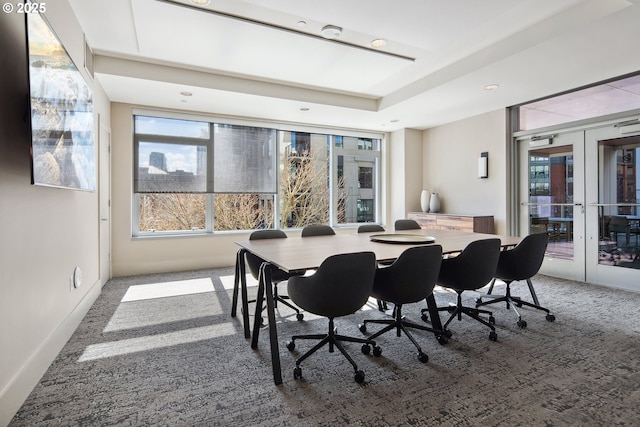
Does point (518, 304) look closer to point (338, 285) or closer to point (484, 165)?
point (338, 285)

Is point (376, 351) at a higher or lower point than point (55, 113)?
lower

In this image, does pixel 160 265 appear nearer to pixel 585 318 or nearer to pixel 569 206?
pixel 585 318

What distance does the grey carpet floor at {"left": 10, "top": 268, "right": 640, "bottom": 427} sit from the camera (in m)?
1.75

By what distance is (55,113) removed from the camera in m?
2.07

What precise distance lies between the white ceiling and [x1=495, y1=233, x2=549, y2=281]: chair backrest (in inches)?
73.9

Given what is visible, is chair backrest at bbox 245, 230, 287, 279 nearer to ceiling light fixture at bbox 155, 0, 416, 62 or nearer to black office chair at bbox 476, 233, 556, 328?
ceiling light fixture at bbox 155, 0, 416, 62

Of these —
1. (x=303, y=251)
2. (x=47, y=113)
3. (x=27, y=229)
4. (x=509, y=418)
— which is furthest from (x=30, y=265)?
(x=509, y=418)

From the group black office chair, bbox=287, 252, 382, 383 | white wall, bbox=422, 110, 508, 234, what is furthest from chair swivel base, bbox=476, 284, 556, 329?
white wall, bbox=422, 110, 508, 234

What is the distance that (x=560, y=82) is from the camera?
13.6ft

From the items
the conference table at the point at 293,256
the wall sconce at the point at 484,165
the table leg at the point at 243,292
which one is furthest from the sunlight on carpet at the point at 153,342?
the wall sconce at the point at 484,165

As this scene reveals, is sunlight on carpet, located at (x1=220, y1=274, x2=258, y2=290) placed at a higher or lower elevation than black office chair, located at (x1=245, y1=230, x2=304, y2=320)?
lower

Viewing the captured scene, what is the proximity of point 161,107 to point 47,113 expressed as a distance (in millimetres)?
3583

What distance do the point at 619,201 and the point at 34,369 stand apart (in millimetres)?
6010

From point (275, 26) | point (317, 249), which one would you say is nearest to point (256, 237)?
point (317, 249)
